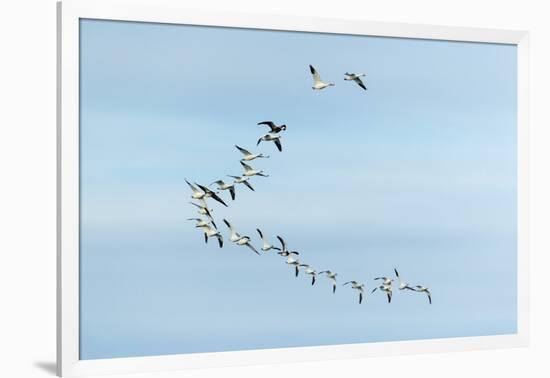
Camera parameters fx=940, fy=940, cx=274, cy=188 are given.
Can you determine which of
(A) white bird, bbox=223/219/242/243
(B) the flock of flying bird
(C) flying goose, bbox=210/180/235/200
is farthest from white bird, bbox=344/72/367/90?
(A) white bird, bbox=223/219/242/243

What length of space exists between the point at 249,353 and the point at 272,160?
731 mm

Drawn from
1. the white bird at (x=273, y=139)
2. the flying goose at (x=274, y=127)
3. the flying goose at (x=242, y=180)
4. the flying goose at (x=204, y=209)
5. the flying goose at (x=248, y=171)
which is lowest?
the flying goose at (x=204, y=209)

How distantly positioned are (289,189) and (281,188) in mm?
32

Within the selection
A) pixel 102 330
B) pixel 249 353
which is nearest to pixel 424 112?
pixel 249 353

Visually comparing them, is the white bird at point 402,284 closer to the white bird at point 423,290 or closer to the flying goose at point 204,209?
the white bird at point 423,290

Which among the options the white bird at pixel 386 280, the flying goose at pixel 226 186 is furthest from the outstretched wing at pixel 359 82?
the white bird at pixel 386 280

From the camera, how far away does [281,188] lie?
141 inches

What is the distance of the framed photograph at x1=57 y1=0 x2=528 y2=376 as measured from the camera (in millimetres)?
3357

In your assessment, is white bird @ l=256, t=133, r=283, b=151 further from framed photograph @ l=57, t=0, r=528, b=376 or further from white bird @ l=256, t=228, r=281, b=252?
white bird @ l=256, t=228, r=281, b=252

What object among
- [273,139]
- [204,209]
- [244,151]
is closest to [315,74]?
[273,139]

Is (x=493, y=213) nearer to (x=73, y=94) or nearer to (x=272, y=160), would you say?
(x=272, y=160)

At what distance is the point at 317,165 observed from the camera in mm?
3609

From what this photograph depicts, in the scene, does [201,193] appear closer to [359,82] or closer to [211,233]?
[211,233]

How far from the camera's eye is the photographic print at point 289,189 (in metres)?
3.38
